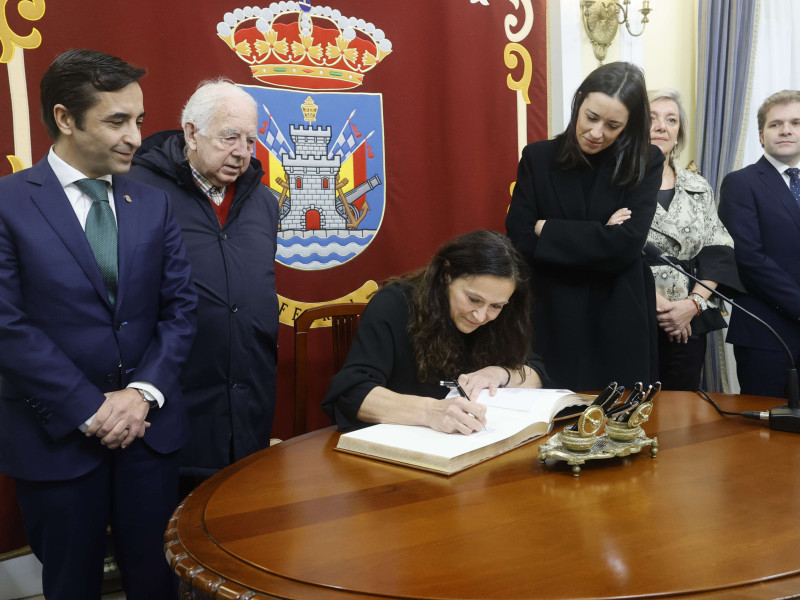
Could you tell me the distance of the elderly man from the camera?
87.7 inches

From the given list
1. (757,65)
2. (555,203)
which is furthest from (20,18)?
(757,65)

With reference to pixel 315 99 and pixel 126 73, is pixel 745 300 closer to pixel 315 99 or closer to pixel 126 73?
pixel 315 99

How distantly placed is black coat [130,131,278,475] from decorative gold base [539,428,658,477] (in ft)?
3.56

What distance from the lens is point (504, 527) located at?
1177 millimetres

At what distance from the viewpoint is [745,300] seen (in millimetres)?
3064

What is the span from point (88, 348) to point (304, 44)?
1.76 m

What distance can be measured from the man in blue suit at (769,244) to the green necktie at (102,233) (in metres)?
2.43

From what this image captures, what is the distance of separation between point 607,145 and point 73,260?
166 centimetres

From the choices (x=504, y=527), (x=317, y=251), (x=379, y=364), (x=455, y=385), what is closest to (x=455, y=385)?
(x=455, y=385)

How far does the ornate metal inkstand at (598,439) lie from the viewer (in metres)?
1.45

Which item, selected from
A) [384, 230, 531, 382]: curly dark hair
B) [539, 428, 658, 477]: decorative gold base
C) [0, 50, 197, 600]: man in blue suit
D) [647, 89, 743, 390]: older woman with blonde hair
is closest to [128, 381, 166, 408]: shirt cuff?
[0, 50, 197, 600]: man in blue suit

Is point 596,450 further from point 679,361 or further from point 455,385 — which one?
point 679,361

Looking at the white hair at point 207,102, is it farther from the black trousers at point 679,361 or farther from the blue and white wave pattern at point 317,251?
the black trousers at point 679,361

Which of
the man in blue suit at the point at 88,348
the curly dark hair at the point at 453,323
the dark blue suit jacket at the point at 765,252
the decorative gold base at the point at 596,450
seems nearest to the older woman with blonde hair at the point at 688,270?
the dark blue suit jacket at the point at 765,252
